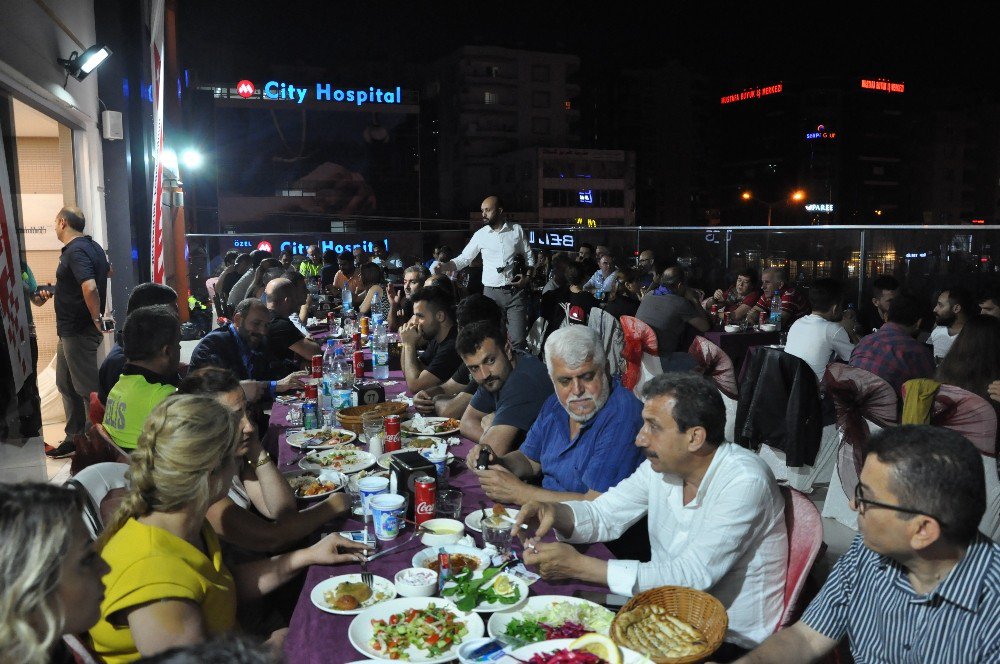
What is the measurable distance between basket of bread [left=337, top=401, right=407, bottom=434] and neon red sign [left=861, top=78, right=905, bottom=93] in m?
92.9

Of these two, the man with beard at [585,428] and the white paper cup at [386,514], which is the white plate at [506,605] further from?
the man with beard at [585,428]

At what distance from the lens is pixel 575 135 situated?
184 ft

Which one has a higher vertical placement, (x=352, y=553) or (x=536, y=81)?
(x=536, y=81)

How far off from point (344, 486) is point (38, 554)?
6.05ft

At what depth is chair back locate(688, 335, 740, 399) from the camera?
5.27 m

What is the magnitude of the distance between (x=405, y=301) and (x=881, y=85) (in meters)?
94.6

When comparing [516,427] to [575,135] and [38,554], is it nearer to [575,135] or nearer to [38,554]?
[38,554]

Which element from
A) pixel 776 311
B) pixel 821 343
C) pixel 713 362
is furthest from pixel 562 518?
pixel 776 311

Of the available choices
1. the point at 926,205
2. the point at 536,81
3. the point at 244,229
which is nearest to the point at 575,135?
the point at 536,81

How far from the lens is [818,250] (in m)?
10.1

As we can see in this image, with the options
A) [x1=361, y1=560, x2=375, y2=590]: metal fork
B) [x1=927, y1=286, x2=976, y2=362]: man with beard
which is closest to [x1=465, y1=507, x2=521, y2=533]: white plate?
[x1=361, y1=560, x2=375, y2=590]: metal fork

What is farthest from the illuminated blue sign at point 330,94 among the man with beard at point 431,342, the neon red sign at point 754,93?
the neon red sign at point 754,93

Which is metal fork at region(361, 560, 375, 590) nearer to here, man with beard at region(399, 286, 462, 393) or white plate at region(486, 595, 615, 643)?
white plate at region(486, 595, 615, 643)

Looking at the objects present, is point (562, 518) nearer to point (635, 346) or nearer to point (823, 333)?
point (635, 346)
